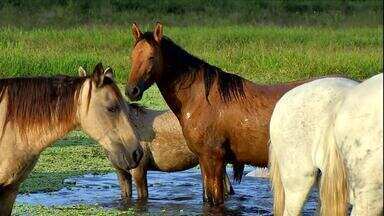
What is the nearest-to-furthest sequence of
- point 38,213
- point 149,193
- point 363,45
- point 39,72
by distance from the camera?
1. point 38,213
2. point 149,193
3. point 39,72
4. point 363,45

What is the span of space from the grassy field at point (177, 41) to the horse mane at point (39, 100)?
1.86 metres

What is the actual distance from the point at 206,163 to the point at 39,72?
8.26 m

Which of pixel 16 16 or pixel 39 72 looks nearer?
pixel 39 72

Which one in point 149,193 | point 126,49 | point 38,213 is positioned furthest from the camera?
point 126,49

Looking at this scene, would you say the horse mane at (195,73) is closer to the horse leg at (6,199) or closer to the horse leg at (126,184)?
the horse leg at (126,184)

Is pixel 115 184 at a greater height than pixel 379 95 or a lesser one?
lesser

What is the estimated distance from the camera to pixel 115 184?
29.1ft

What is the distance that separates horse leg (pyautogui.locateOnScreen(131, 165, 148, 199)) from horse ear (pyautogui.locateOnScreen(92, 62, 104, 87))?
266 cm

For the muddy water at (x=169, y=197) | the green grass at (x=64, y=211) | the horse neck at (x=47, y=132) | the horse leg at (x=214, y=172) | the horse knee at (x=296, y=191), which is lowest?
the muddy water at (x=169, y=197)

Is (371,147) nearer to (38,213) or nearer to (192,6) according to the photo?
(38,213)

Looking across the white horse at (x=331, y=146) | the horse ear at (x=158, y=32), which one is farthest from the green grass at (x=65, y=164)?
the white horse at (x=331, y=146)

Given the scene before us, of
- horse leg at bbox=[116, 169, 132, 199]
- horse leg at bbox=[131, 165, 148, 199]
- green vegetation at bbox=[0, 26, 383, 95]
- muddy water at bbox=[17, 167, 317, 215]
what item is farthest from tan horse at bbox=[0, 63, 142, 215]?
green vegetation at bbox=[0, 26, 383, 95]

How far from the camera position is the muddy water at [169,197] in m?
7.80

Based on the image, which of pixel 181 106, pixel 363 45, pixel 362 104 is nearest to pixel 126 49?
pixel 363 45
